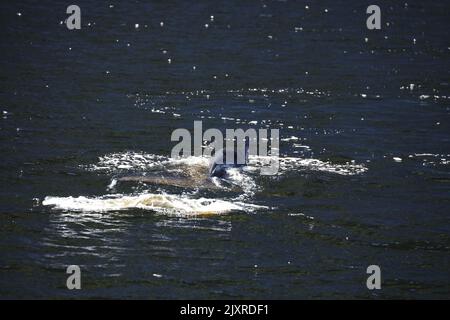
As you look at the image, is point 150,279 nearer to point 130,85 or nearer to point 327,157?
point 327,157

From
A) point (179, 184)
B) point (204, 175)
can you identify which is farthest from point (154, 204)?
point (204, 175)

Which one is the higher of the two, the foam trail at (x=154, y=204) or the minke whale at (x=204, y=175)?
the minke whale at (x=204, y=175)

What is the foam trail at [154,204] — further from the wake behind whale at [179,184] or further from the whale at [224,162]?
the whale at [224,162]

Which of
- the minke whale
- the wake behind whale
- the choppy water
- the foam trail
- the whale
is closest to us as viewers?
the choppy water

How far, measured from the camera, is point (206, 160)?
31.5m

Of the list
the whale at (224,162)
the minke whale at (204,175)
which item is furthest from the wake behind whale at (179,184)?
the whale at (224,162)

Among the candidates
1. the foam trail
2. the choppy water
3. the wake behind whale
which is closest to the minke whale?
the wake behind whale

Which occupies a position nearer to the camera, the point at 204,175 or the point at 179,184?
the point at 179,184

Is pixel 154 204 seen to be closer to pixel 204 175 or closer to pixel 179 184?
pixel 179 184

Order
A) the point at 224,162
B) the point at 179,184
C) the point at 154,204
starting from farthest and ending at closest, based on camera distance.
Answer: the point at 224,162 < the point at 179,184 < the point at 154,204

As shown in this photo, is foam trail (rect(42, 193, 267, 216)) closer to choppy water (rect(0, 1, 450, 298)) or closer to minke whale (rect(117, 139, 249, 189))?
choppy water (rect(0, 1, 450, 298))

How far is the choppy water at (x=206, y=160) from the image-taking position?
23766 mm

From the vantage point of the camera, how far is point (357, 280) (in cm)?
2339

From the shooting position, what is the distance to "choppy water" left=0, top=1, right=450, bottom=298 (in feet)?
78.0
